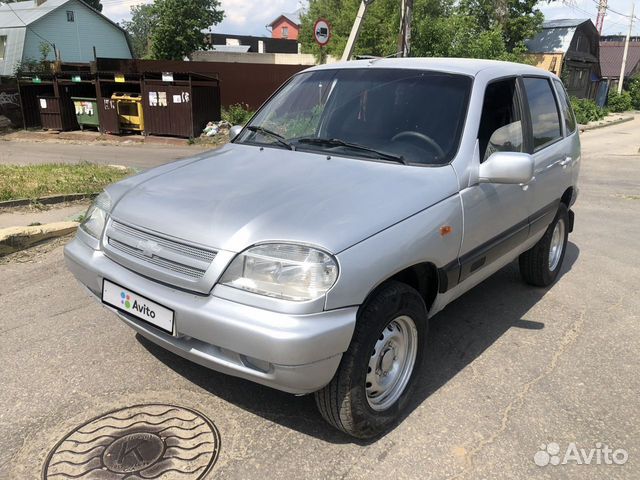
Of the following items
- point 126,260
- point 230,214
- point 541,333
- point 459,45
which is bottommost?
point 541,333

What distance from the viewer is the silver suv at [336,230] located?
2.29m

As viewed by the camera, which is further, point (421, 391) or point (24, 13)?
point (24, 13)

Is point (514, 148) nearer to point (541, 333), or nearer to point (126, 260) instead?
point (541, 333)

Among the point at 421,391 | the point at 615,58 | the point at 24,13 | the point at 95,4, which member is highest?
the point at 95,4

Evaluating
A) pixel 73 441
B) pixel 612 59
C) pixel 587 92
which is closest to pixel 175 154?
pixel 73 441

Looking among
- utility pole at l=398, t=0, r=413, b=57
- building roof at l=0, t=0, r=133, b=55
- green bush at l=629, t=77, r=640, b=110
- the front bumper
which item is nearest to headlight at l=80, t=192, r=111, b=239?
the front bumper

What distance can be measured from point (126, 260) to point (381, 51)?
28.9m

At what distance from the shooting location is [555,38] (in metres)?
34.0

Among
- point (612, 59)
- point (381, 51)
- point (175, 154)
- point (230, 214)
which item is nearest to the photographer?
point (230, 214)

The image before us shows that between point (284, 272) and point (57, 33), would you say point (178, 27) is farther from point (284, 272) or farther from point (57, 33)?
point (284, 272)

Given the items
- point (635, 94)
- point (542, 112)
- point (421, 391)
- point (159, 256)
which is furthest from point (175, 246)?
point (635, 94)

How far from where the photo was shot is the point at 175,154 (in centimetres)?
1366

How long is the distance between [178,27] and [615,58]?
133 feet

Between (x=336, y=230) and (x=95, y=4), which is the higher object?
(x=95, y=4)
